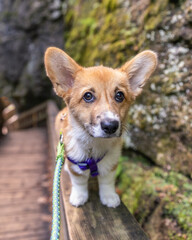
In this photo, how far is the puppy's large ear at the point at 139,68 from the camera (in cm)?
218

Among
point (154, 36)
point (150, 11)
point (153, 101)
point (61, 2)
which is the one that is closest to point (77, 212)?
point (153, 101)

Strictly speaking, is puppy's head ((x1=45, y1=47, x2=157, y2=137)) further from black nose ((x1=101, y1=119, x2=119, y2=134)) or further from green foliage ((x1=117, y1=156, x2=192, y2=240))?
green foliage ((x1=117, y1=156, x2=192, y2=240))

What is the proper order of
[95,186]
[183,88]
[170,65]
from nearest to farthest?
[95,186]
[183,88]
[170,65]

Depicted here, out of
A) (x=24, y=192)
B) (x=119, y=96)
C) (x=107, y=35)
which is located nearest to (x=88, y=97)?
(x=119, y=96)

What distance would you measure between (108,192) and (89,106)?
2.82 ft

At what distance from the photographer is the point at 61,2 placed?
437 inches

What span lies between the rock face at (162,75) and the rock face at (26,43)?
7.65 meters

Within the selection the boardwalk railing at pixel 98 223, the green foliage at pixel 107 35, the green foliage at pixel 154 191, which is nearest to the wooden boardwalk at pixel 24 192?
the green foliage at pixel 154 191

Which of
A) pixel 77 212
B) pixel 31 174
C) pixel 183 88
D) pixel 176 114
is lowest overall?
pixel 31 174

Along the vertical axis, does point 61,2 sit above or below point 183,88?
above

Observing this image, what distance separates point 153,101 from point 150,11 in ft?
5.13

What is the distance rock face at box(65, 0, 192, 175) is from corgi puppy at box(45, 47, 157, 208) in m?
1.21

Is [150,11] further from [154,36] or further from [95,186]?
[95,186]

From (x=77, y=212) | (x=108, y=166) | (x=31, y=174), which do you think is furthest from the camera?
(x=31, y=174)
